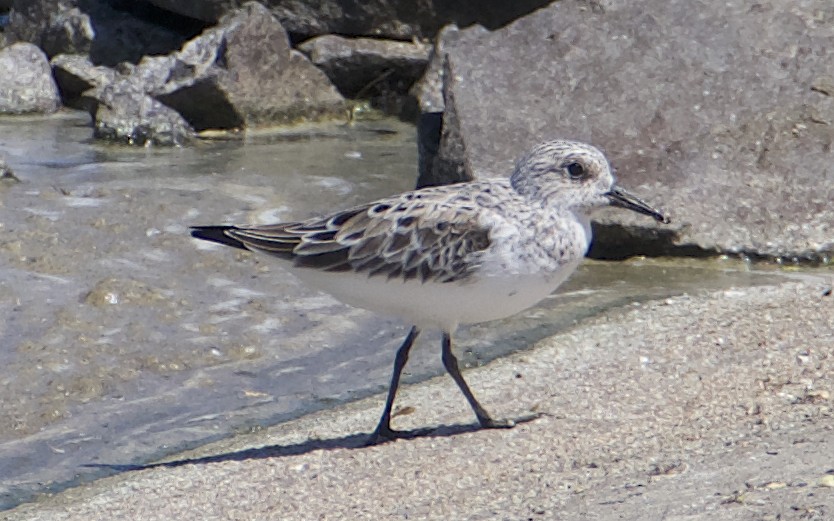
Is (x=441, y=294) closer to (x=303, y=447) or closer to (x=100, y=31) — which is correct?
(x=303, y=447)

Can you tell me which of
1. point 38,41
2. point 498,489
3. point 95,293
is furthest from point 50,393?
point 38,41

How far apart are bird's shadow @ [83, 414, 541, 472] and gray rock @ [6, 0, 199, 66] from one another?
8.21m

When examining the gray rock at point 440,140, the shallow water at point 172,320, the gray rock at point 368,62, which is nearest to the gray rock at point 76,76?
the gray rock at point 368,62

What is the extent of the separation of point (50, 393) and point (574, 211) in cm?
243

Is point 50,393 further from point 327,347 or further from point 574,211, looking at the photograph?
point 574,211

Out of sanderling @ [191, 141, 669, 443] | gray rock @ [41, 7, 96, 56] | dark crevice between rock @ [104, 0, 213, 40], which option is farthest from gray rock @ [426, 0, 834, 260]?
Result: gray rock @ [41, 7, 96, 56]

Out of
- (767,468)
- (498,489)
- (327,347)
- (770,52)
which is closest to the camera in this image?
(767,468)

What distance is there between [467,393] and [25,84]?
7796 mm

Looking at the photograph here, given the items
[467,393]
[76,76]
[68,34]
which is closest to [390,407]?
[467,393]

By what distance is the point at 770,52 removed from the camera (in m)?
8.78

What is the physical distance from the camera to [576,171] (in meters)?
5.64

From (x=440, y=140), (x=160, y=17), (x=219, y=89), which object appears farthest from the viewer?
(x=160, y=17)

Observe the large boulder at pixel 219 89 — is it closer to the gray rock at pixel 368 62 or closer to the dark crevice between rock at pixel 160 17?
the gray rock at pixel 368 62

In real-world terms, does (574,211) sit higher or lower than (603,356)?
higher
